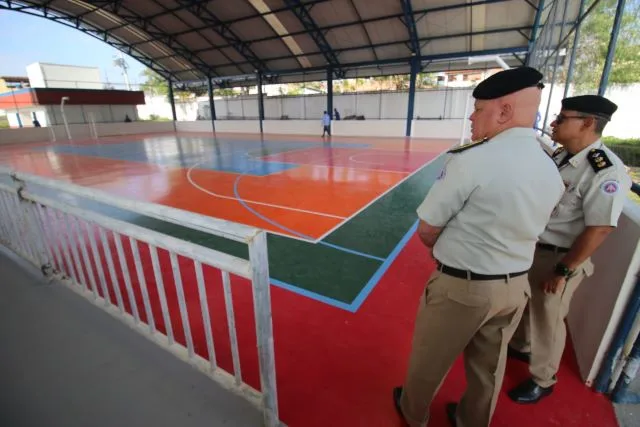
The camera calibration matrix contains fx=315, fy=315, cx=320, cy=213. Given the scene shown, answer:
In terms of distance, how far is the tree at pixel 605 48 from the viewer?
3795 mm

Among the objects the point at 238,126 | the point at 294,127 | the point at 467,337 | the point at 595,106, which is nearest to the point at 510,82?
the point at 595,106

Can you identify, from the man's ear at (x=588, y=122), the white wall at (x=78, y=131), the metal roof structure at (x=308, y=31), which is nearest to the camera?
the man's ear at (x=588, y=122)

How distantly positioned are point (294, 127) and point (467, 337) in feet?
82.5

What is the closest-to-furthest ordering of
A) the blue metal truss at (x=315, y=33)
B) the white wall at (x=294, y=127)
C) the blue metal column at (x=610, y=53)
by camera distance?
the blue metal column at (x=610, y=53)
the blue metal truss at (x=315, y=33)
the white wall at (x=294, y=127)

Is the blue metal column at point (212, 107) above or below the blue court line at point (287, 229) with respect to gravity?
above

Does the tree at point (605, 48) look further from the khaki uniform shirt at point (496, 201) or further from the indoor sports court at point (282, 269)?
the khaki uniform shirt at point (496, 201)

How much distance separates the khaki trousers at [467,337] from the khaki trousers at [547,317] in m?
0.62

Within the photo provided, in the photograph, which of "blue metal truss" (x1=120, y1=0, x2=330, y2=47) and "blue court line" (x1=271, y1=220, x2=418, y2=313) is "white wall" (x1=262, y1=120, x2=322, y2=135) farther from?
"blue court line" (x1=271, y1=220, x2=418, y2=313)

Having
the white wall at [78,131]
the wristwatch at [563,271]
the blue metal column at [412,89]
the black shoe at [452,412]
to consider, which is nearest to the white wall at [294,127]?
the blue metal column at [412,89]

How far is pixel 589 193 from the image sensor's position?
176 centimetres

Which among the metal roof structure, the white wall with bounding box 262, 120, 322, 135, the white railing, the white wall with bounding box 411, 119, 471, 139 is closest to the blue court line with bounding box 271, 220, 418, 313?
the white railing

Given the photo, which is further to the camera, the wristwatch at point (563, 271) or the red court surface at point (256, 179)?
the red court surface at point (256, 179)

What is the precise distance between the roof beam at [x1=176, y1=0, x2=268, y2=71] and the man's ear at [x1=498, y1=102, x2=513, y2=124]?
21118mm

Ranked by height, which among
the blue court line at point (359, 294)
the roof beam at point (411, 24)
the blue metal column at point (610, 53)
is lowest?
the blue court line at point (359, 294)
